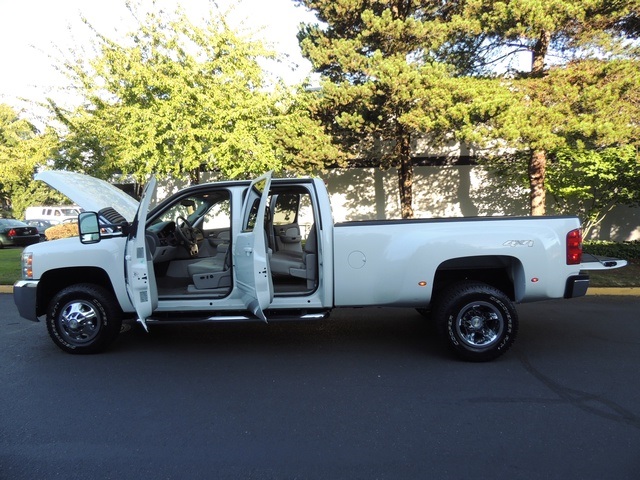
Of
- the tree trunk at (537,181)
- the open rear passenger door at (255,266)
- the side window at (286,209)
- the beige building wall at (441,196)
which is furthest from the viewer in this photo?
the beige building wall at (441,196)

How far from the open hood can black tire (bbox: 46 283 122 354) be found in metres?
0.91

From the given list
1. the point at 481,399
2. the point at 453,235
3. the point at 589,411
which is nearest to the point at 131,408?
the point at 481,399

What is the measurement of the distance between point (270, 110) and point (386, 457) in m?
10.3

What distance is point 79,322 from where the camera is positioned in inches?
199

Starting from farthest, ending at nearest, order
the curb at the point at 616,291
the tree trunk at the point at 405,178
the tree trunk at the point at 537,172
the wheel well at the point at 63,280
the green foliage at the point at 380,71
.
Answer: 1. the tree trunk at the point at 405,178
2. the tree trunk at the point at 537,172
3. the green foliage at the point at 380,71
4. the curb at the point at 616,291
5. the wheel well at the point at 63,280

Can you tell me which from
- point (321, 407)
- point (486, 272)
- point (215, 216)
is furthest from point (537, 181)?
point (321, 407)

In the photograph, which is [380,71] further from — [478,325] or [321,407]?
[321,407]

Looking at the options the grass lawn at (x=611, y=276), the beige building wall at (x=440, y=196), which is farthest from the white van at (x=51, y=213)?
the grass lawn at (x=611, y=276)

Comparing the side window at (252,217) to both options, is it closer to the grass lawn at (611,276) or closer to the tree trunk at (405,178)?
the grass lawn at (611,276)

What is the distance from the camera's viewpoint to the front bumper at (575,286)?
473 centimetres

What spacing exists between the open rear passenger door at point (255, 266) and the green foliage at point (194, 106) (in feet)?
21.3

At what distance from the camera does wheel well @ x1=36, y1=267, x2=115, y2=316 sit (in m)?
5.16

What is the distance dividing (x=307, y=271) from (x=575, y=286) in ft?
8.99

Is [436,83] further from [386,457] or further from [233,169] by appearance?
[386,457]
